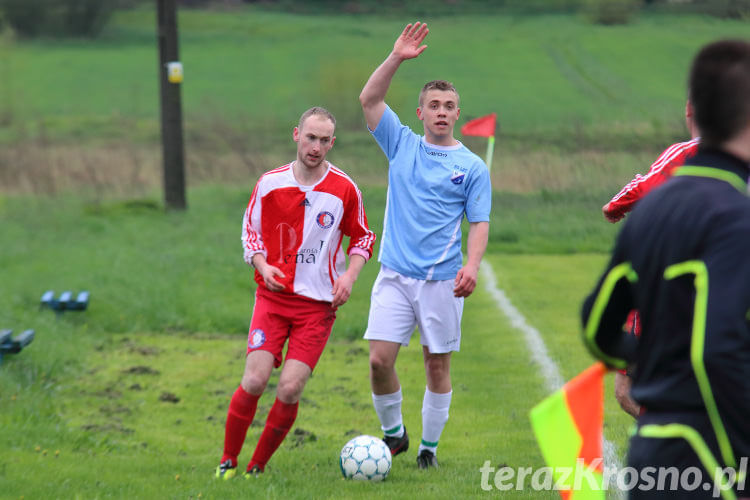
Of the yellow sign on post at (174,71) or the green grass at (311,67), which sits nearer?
the yellow sign on post at (174,71)

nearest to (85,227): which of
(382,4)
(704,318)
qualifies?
(704,318)

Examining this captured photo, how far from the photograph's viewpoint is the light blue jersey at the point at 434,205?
18.6 ft

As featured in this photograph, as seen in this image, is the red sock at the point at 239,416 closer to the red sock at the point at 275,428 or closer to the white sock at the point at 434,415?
the red sock at the point at 275,428

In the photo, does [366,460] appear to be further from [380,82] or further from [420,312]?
[380,82]

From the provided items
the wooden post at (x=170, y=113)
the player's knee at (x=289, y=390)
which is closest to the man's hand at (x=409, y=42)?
the player's knee at (x=289, y=390)

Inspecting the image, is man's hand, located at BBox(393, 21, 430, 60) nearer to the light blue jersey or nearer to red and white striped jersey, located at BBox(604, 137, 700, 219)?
the light blue jersey

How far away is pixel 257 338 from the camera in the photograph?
5.57 m

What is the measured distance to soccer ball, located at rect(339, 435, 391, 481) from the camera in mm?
5504

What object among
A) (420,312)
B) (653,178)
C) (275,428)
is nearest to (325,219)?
(420,312)

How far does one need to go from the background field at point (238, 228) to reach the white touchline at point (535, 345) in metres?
0.12

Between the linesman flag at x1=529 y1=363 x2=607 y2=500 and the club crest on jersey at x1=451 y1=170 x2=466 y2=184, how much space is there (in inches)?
118

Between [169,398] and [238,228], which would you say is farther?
[238,228]

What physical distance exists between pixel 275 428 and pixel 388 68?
7.08 feet

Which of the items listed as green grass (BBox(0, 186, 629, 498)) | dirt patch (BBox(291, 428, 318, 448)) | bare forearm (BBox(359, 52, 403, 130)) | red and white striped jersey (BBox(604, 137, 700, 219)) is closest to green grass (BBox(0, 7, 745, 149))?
green grass (BBox(0, 186, 629, 498))
